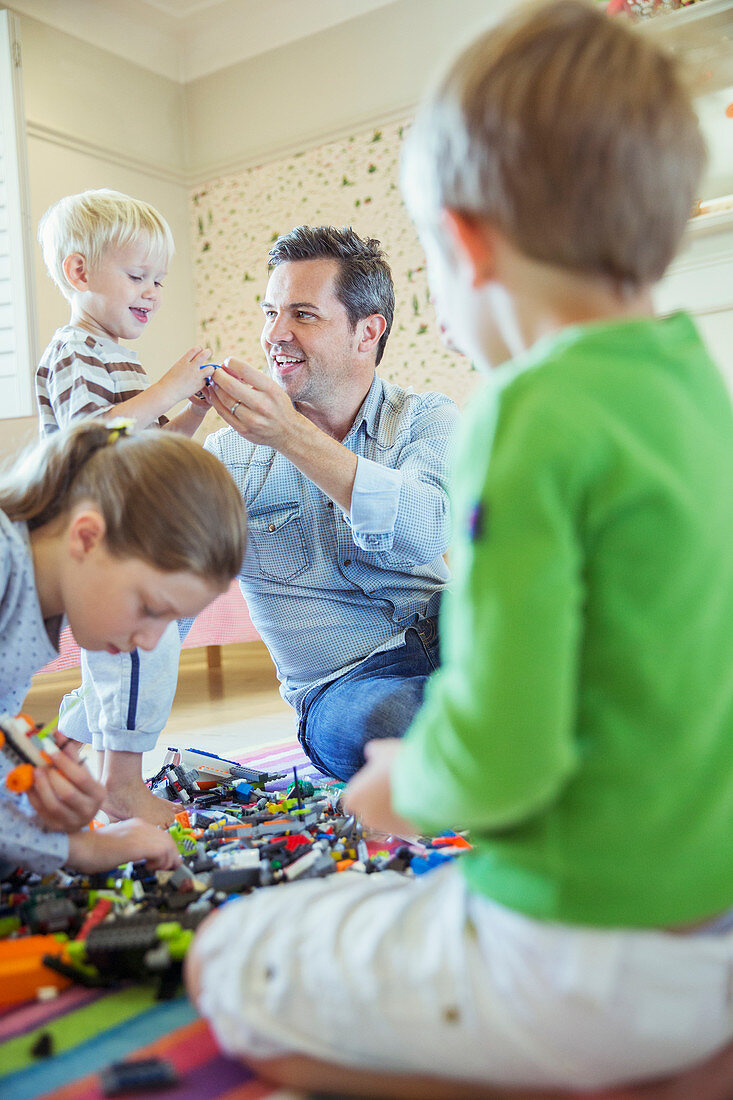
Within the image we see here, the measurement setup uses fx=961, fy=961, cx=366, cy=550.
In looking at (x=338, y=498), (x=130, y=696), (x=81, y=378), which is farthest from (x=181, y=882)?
(x=81, y=378)

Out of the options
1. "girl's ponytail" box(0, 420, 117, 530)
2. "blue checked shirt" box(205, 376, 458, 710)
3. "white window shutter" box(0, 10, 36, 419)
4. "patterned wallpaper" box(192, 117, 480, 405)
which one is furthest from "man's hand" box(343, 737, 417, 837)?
"patterned wallpaper" box(192, 117, 480, 405)

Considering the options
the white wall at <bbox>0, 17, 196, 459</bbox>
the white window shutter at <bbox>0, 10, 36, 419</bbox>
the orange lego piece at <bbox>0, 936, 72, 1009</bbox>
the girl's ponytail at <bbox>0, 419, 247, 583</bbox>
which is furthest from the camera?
the white wall at <bbox>0, 17, 196, 459</bbox>

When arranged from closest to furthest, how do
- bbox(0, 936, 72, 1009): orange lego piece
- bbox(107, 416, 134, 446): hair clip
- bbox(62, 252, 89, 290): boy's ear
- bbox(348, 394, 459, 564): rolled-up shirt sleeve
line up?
bbox(0, 936, 72, 1009): orange lego piece, bbox(107, 416, 134, 446): hair clip, bbox(348, 394, 459, 564): rolled-up shirt sleeve, bbox(62, 252, 89, 290): boy's ear

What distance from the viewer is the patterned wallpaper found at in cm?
424

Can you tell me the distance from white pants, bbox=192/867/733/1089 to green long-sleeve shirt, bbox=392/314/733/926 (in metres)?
0.03

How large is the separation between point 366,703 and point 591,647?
1.04 m

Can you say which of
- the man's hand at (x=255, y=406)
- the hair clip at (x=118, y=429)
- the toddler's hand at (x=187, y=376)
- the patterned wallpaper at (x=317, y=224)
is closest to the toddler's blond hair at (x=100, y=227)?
the toddler's hand at (x=187, y=376)

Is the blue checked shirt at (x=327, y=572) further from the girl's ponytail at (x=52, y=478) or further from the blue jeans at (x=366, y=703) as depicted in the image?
the girl's ponytail at (x=52, y=478)

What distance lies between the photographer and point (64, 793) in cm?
115

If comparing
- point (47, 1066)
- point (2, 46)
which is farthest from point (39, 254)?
point (47, 1066)

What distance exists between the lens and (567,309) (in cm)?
71

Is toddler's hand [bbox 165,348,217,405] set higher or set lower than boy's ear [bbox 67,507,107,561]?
higher

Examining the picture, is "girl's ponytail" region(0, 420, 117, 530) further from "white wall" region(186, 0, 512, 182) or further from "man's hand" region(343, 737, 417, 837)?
"white wall" region(186, 0, 512, 182)

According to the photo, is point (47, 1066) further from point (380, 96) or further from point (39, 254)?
point (380, 96)
